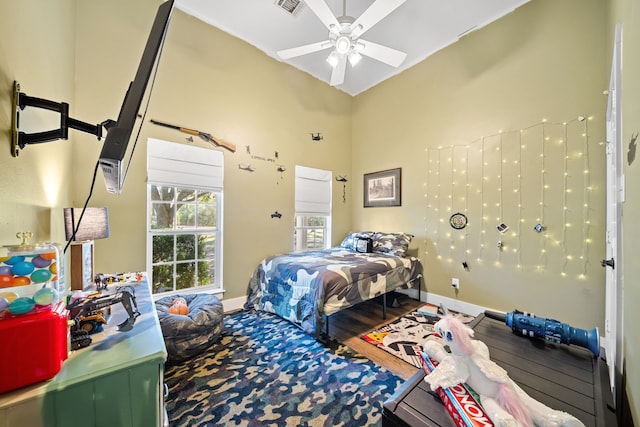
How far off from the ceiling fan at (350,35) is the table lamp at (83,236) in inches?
84.6

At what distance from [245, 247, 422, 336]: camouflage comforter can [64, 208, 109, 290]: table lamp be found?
1.58m

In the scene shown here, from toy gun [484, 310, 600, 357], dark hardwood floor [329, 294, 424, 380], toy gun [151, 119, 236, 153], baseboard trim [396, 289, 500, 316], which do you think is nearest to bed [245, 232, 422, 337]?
baseboard trim [396, 289, 500, 316]

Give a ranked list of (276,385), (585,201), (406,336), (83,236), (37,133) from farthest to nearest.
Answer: (406,336)
(585,201)
(276,385)
(83,236)
(37,133)

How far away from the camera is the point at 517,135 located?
2.55 meters

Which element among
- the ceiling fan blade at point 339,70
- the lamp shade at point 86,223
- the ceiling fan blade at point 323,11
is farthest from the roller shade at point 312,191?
the lamp shade at point 86,223

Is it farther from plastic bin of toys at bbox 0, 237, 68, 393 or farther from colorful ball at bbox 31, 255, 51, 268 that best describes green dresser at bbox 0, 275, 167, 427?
colorful ball at bbox 31, 255, 51, 268

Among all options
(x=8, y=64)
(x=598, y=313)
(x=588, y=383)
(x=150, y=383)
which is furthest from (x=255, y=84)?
(x=598, y=313)

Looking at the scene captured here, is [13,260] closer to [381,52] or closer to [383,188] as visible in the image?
[381,52]

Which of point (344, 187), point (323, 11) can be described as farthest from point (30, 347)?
point (344, 187)

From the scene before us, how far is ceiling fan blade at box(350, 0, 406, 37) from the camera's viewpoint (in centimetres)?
183

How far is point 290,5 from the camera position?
2525 millimetres

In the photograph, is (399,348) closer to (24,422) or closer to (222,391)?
(222,391)

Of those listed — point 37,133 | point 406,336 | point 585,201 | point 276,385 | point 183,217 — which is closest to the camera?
point 37,133

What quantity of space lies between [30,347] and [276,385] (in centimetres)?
139
